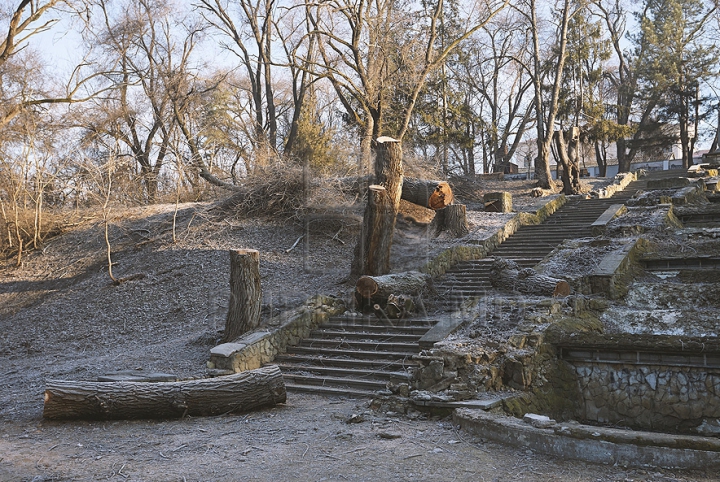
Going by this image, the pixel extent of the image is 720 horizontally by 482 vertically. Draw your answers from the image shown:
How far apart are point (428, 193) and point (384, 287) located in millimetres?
6077

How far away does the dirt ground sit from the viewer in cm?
523

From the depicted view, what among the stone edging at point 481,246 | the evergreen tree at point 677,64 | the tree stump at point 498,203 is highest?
the evergreen tree at point 677,64

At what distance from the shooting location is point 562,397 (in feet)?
25.4

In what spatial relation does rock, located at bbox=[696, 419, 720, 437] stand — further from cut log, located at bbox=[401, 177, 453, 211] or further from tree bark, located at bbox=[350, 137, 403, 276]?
cut log, located at bbox=[401, 177, 453, 211]

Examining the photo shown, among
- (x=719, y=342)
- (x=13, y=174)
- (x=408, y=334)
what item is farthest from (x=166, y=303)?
(x=719, y=342)

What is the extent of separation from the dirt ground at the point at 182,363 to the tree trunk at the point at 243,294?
0.68m

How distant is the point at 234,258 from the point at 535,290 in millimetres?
5121

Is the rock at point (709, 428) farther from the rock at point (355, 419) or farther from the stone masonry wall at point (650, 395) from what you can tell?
the rock at point (355, 419)

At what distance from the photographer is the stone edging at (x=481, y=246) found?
44.5ft

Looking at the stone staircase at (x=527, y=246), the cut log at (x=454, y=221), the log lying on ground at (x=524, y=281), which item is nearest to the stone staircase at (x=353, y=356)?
the stone staircase at (x=527, y=246)

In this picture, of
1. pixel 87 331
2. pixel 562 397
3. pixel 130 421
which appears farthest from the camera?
pixel 87 331

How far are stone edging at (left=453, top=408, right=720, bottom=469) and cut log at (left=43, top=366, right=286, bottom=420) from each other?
3035 millimetres

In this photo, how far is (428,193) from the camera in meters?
16.7

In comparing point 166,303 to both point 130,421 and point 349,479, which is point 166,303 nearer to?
point 130,421
